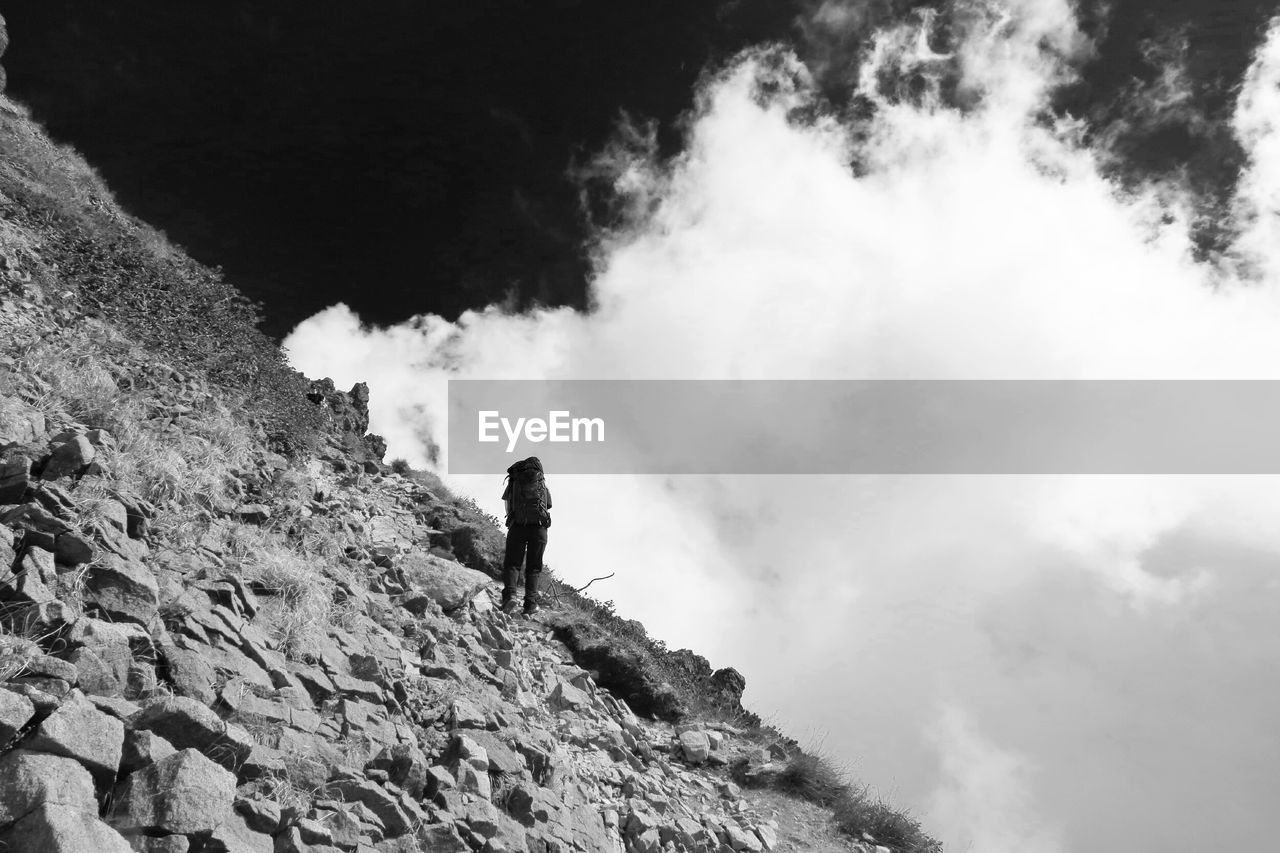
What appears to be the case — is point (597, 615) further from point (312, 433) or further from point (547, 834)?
point (547, 834)

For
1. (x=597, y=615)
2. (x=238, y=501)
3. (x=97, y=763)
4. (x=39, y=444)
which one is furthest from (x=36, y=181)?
(x=97, y=763)

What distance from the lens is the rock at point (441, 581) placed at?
10.6 m

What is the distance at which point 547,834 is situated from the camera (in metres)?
7.06

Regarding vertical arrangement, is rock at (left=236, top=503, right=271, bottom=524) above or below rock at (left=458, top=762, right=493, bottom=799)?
above

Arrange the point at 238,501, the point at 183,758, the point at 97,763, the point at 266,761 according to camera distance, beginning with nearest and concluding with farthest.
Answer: the point at 97,763 < the point at 183,758 < the point at 266,761 < the point at 238,501

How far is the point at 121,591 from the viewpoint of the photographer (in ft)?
18.1

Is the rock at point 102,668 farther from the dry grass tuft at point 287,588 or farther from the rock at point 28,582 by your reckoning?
the dry grass tuft at point 287,588

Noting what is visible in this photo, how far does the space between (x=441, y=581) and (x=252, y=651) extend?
476cm

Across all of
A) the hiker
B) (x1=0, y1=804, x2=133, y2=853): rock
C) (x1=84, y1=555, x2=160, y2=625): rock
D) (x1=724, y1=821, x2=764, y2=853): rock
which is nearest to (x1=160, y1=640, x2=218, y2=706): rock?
(x1=84, y1=555, x2=160, y2=625): rock

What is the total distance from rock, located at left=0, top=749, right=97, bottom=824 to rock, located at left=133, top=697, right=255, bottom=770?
0.61 m

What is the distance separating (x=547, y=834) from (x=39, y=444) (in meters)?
5.38

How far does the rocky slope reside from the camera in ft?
14.5

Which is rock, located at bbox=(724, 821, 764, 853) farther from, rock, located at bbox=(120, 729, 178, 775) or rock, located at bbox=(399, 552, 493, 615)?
rock, located at bbox=(120, 729, 178, 775)

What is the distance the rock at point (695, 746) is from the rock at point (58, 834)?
9041 millimetres
